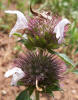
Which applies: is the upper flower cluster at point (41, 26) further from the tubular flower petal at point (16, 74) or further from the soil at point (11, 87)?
the soil at point (11, 87)

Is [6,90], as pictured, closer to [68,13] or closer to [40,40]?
[40,40]

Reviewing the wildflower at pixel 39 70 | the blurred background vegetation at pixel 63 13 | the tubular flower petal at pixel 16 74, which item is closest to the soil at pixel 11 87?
the blurred background vegetation at pixel 63 13

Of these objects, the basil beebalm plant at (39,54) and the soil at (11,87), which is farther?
the soil at (11,87)

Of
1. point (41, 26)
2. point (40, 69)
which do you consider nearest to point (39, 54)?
point (40, 69)

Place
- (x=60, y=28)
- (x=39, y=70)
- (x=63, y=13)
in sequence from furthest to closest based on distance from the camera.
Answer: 1. (x=63, y=13)
2. (x=39, y=70)
3. (x=60, y=28)

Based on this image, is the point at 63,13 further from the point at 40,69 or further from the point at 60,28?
the point at 60,28

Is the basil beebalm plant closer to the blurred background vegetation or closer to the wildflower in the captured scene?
the wildflower

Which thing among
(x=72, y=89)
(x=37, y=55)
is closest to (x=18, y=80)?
(x=37, y=55)

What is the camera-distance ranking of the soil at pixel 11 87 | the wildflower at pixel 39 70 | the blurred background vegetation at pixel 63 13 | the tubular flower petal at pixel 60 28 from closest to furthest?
1. the tubular flower petal at pixel 60 28
2. the wildflower at pixel 39 70
3. the soil at pixel 11 87
4. the blurred background vegetation at pixel 63 13
